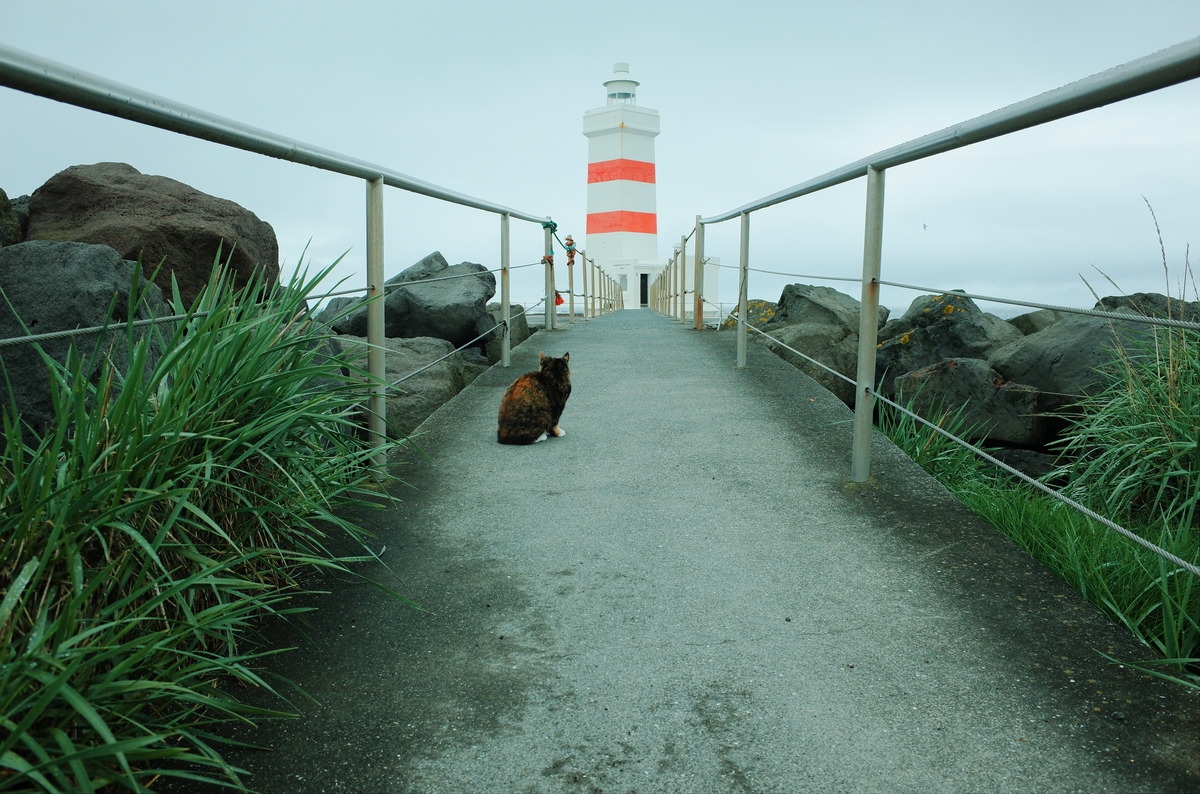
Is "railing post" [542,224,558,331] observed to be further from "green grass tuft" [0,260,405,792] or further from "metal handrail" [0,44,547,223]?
"green grass tuft" [0,260,405,792]

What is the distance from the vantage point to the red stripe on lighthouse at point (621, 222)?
2325cm

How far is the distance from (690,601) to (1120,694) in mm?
990

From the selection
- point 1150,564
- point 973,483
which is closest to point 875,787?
point 1150,564

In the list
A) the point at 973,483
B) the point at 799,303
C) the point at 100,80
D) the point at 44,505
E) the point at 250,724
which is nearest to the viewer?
the point at 44,505

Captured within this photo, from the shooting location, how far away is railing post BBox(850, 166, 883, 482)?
128 inches

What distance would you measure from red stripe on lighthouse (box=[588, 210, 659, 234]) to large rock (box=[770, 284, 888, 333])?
1352 centimetres

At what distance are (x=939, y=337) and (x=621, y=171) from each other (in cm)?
1690

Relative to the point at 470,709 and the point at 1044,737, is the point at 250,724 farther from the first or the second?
the point at 1044,737

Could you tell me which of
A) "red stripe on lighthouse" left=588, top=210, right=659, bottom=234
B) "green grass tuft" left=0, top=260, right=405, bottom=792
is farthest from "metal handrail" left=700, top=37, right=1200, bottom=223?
"red stripe on lighthouse" left=588, top=210, right=659, bottom=234

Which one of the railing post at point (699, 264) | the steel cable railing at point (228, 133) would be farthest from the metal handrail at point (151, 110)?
the railing post at point (699, 264)

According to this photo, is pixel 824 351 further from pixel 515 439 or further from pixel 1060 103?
pixel 1060 103

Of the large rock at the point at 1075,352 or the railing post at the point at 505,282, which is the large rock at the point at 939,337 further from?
the railing post at the point at 505,282

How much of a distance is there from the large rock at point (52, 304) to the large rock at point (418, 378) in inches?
43.9

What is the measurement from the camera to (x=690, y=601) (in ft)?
7.75
